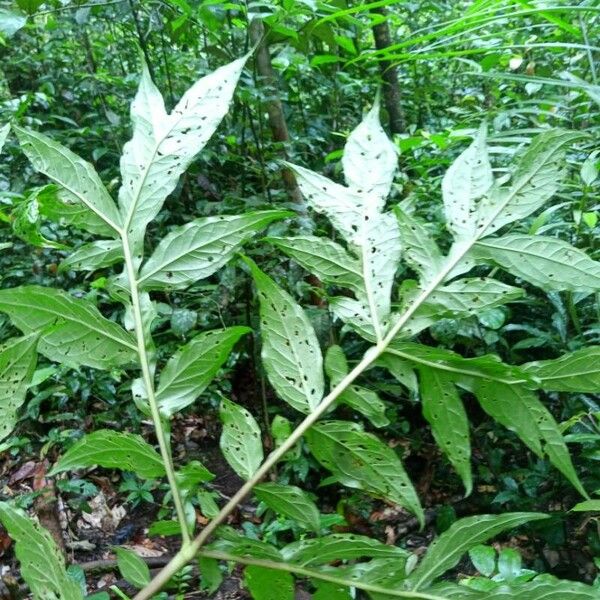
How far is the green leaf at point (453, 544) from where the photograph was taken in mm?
500

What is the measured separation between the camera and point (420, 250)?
0.55m

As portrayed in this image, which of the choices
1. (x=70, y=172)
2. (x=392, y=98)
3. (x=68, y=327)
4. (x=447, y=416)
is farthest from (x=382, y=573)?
(x=392, y=98)

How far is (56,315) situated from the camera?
0.55 metres

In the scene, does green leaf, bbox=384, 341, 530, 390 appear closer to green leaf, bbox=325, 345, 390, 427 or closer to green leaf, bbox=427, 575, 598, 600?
green leaf, bbox=325, 345, 390, 427

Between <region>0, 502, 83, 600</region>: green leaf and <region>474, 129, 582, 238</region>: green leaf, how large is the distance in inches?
17.5

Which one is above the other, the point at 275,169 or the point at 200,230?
the point at 200,230

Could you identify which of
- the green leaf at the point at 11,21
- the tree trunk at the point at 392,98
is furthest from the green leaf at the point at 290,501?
the tree trunk at the point at 392,98

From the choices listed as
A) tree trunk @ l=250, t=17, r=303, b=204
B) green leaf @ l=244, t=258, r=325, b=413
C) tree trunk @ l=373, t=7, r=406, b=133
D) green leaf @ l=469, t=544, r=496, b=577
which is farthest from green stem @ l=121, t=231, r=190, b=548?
tree trunk @ l=373, t=7, r=406, b=133

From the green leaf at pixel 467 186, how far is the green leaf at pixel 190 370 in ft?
0.71

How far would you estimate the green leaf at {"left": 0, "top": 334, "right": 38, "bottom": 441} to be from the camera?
0.50 metres

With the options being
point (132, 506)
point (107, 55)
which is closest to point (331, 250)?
point (132, 506)

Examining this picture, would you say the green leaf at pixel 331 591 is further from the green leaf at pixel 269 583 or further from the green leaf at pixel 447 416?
the green leaf at pixel 447 416

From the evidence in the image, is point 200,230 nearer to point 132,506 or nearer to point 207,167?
point 132,506

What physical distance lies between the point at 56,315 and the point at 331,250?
25 centimetres
